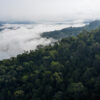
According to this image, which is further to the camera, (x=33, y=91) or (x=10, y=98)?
(x=10, y=98)

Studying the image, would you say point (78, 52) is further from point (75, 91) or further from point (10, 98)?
point (10, 98)

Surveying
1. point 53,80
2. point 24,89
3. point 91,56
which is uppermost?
point 91,56

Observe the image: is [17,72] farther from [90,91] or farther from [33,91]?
[90,91]

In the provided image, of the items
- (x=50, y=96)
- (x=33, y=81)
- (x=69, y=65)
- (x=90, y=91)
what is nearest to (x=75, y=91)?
(x=90, y=91)

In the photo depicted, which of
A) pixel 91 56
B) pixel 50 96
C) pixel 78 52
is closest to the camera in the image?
pixel 50 96

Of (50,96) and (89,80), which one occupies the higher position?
(89,80)

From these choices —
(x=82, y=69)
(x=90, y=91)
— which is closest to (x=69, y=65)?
(x=82, y=69)

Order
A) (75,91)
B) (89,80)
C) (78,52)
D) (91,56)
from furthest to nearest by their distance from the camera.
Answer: (78,52), (91,56), (89,80), (75,91)
